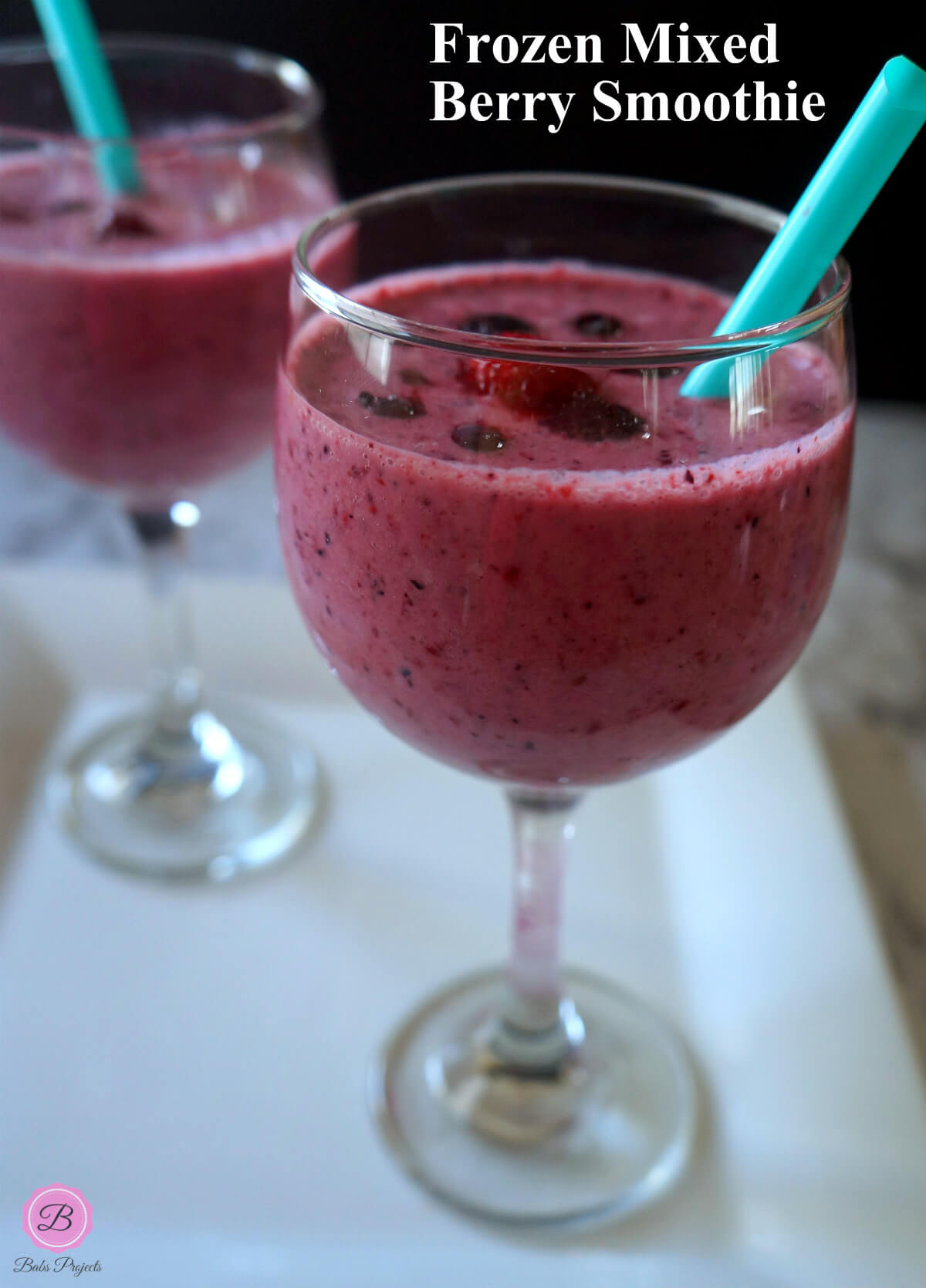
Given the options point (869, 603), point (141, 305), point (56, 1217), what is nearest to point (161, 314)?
point (141, 305)

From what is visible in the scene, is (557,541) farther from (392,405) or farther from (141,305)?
(141,305)

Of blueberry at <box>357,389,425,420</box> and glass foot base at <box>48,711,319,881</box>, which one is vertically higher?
blueberry at <box>357,389,425,420</box>

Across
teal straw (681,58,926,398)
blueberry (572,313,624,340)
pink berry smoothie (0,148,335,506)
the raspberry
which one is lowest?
pink berry smoothie (0,148,335,506)

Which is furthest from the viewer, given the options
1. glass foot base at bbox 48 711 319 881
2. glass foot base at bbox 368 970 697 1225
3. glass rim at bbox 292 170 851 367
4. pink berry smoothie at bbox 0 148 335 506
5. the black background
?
the black background

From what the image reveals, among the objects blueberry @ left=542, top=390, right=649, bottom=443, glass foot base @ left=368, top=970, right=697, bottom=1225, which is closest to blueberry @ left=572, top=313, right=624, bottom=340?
blueberry @ left=542, top=390, right=649, bottom=443

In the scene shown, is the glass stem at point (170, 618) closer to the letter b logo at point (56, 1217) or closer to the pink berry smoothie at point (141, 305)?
the pink berry smoothie at point (141, 305)

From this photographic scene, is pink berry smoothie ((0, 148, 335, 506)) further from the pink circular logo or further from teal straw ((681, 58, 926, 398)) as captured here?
the pink circular logo

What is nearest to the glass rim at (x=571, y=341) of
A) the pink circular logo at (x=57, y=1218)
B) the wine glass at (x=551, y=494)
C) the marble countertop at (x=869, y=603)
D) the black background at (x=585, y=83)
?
the wine glass at (x=551, y=494)

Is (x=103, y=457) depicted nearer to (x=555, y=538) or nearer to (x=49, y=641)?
(x=49, y=641)
